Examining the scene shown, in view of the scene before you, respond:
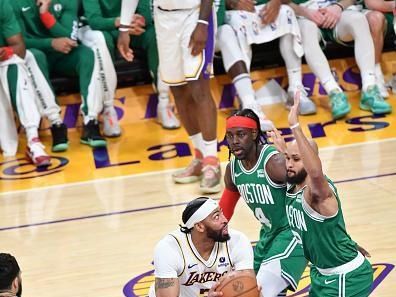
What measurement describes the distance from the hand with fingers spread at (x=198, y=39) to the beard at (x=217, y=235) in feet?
8.88

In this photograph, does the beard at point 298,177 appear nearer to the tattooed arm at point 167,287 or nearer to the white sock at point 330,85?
the tattooed arm at point 167,287

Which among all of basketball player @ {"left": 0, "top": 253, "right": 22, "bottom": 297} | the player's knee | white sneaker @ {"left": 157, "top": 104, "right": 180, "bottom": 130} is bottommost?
white sneaker @ {"left": 157, "top": 104, "right": 180, "bottom": 130}

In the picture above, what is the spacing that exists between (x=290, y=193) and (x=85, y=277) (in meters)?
1.62

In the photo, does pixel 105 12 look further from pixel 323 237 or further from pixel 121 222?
pixel 323 237

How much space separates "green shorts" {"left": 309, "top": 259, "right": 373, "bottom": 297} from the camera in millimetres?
4766

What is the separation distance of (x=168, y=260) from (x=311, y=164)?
839mm

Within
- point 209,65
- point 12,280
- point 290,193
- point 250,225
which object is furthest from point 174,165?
point 12,280

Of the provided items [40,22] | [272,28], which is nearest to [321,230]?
[272,28]

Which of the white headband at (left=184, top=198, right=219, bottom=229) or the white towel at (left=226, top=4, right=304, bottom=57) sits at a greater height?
the white headband at (left=184, top=198, right=219, bottom=229)

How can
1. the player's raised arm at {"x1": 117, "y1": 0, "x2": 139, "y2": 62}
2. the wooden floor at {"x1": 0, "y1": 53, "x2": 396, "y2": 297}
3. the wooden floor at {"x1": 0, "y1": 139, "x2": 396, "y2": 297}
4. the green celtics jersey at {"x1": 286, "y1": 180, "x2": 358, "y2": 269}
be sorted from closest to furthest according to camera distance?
the green celtics jersey at {"x1": 286, "y1": 180, "x2": 358, "y2": 269} < the wooden floor at {"x1": 0, "y1": 139, "x2": 396, "y2": 297} < the wooden floor at {"x1": 0, "y1": 53, "x2": 396, "y2": 297} < the player's raised arm at {"x1": 117, "y1": 0, "x2": 139, "y2": 62}

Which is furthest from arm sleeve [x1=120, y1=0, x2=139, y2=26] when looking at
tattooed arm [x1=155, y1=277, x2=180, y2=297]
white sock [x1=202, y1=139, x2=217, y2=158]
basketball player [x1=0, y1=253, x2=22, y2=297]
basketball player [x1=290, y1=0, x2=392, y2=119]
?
basketball player [x1=0, y1=253, x2=22, y2=297]

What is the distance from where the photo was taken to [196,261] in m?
4.93

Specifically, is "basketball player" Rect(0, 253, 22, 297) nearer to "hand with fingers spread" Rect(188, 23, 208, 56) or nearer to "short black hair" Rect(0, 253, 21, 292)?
"short black hair" Rect(0, 253, 21, 292)

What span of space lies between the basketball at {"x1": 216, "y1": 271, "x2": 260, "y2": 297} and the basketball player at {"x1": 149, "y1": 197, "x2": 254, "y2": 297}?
101mm
